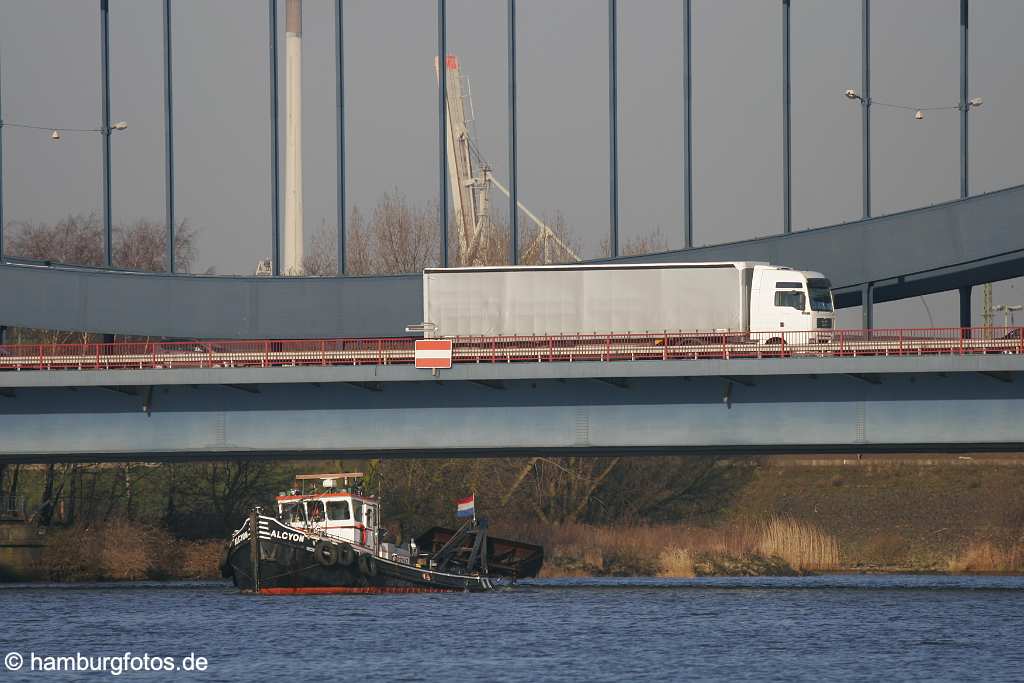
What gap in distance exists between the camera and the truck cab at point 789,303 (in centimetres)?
5956

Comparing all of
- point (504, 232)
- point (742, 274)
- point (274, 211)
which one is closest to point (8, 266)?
point (274, 211)

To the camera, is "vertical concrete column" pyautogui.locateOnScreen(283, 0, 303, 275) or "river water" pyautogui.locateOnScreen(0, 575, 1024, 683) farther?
"vertical concrete column" pyautogui.locateOnScreen(283, 0, 303, 275)

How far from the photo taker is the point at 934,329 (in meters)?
52.9

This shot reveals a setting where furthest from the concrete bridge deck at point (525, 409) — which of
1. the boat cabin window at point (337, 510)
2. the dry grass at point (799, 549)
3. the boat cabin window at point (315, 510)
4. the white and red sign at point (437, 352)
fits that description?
the dry grass at point (799, 549)

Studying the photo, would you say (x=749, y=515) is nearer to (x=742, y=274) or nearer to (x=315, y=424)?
(x=742, y=274)

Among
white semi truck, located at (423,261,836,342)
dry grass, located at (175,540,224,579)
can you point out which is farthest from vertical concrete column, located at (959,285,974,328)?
dry grass, located at (175,540,224,579)

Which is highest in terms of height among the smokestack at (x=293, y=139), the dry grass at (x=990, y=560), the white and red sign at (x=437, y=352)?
the smokestack at (x=293, y=139)

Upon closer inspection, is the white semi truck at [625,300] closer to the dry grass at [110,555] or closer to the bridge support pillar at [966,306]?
the bridge support pillar at [966,306]

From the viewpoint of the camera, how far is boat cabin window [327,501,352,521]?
61469 millimetres

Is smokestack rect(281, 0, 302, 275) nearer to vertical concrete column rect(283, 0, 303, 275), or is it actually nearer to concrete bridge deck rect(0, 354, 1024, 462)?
vertical concrete column rect(283, 0, 303, 275)

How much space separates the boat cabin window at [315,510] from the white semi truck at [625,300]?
7.53 m

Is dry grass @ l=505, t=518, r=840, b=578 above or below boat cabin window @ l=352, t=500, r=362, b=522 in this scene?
below

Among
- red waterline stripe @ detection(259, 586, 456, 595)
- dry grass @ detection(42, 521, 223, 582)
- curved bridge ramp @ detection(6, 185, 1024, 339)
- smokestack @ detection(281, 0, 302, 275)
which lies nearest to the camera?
red waterline stripe @ detection(259, 586, 456, 595)

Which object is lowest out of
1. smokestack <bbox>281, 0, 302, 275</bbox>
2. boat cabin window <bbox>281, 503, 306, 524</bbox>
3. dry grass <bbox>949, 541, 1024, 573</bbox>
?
dry grass <bbox>949, 541, 1024, 573</bbox>
